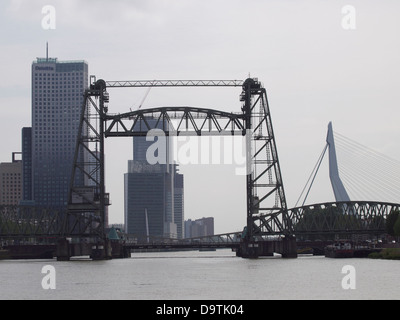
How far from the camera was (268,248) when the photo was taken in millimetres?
125375

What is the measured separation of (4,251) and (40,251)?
19.2ft

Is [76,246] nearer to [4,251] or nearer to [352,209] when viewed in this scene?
[4,251]

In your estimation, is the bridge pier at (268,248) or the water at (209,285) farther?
the bridge pier at (268,248)

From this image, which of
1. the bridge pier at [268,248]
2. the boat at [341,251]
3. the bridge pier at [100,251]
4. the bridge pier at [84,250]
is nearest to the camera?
the bridge pier at [100,251]

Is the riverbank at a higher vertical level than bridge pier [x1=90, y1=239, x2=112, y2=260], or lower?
lower

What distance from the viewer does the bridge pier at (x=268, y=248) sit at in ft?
401

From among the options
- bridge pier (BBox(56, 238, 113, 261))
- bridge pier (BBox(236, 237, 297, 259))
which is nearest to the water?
bridge pier (BBox(56, 238, 113, 261))

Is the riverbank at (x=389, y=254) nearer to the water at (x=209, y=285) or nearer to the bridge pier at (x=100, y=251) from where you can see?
the water at (x=209, y=285)

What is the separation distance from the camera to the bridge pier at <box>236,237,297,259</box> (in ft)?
401

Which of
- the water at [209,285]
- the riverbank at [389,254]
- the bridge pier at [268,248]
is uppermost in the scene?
the bridge pier at [268,248]

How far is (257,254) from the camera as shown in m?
122

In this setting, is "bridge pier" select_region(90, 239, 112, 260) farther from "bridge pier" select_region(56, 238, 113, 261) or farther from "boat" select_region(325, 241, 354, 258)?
"boat" select_region(325, 241, 354, 258)

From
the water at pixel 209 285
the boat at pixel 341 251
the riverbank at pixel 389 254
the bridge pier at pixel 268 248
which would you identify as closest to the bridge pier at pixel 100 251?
the bridge pier at pixel 268 248
